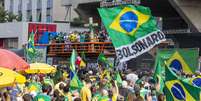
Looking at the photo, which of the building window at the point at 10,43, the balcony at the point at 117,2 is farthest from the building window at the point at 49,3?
the balcony at the point at 117,2

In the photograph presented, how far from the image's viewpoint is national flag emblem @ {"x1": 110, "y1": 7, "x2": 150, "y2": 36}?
12883mm

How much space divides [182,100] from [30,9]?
70.8 metres

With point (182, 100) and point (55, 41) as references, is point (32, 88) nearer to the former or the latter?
point (182, 100)

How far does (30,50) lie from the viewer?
28047 millimetres

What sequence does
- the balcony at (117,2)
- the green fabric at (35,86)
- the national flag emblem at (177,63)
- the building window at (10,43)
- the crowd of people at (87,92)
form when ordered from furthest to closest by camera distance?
Result: the building window at (10,43) → the balcony at (117,2) → the green fabric at (35,86) → the national flag emblem at (177,63) → the crowd of people at (87,92)

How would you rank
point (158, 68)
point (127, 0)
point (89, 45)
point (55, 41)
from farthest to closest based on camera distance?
point (127, 0), point (55, 41), point (89, 45), point (158, 68)

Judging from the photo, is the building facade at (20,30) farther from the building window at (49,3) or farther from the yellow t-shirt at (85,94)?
the building window at (49,3)

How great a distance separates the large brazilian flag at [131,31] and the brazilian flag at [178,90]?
6.67 ft

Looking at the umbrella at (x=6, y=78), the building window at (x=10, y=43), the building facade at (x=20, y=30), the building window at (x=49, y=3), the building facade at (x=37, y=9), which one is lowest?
the building facade at (x=37, y=9)

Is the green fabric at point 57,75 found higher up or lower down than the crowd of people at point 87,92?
lower down

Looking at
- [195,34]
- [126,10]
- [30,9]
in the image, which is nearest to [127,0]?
[195,34]

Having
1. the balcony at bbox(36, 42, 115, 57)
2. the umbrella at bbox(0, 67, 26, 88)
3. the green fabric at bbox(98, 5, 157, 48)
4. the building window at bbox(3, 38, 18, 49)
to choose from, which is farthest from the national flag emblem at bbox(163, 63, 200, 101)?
the building window at bbox(3, 38, 18, 49)

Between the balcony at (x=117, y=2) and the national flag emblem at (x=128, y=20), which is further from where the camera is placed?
the balcony at (x=117, y=2)

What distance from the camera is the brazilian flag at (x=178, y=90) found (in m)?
9.70
